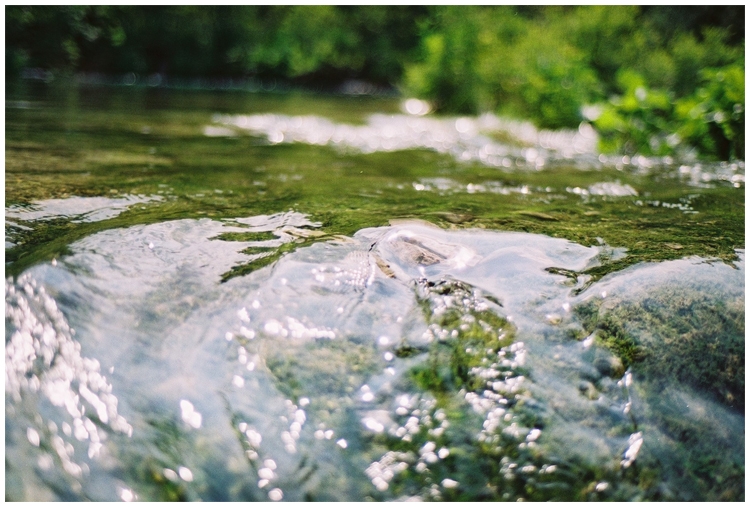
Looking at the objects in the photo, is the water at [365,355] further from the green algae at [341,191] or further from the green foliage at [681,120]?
the green foliage at [681,120]

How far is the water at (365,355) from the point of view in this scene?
1.57m

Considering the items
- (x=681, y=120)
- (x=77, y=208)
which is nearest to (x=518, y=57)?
(x=681, y=120)

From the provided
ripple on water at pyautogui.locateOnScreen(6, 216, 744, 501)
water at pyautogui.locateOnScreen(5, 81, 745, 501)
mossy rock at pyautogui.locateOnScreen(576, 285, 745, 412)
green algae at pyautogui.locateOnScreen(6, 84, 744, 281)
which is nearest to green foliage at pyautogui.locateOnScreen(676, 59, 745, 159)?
green algae at pyautogui.locateOnScreen(6, 84, 744, 281)

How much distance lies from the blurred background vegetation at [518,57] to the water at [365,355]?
330 centimetres

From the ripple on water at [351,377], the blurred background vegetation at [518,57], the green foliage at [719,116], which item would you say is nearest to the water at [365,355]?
the ripple on water at [351,377]

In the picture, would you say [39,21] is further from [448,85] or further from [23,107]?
[448,85]

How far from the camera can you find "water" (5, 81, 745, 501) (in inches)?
61.6

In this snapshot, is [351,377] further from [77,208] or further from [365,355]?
[77,208]

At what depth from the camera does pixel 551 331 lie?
6.28 ft

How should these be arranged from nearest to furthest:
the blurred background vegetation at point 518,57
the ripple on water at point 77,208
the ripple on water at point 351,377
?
the ripple on water at point 351,377 → the ripple on water at point 77,208 → the blurred background vegetation at point 518,57

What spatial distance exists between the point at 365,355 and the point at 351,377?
0.09 m

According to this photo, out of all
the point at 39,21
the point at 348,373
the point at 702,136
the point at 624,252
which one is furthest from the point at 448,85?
the point at 348,373

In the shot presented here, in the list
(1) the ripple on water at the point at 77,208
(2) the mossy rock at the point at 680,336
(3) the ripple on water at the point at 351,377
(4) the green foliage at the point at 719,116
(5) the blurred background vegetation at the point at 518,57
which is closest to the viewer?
(3) the ripple on water at the point at 351,377

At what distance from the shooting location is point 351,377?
1.76 meters
